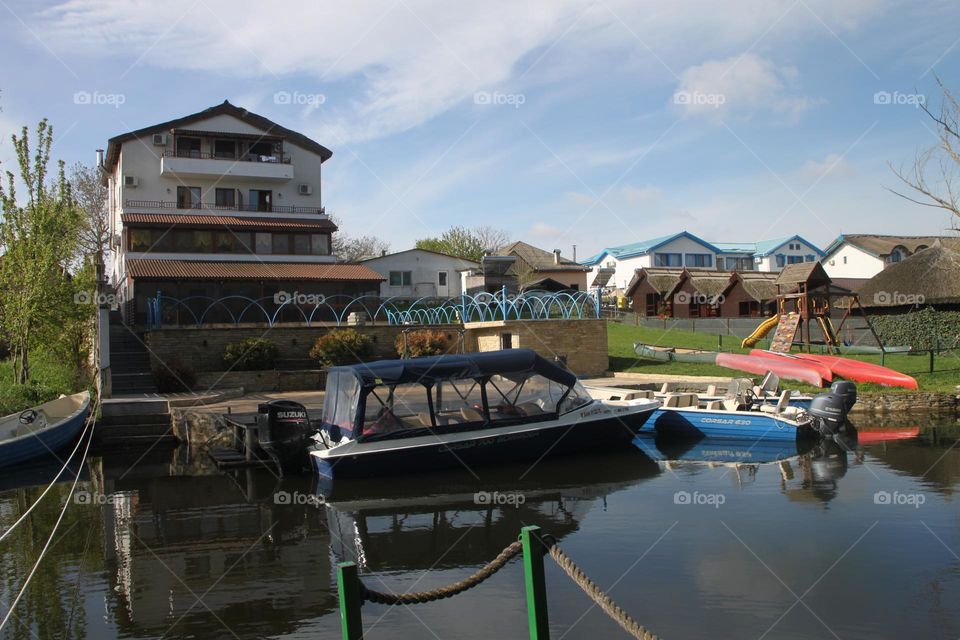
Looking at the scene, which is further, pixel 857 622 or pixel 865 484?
pixel 865 484

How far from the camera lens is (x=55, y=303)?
25281 mm

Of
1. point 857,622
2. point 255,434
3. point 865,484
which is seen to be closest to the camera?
point 857,622

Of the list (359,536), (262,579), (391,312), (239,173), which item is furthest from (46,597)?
(239,173)

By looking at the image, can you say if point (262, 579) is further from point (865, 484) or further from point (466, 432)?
point (865, 484)

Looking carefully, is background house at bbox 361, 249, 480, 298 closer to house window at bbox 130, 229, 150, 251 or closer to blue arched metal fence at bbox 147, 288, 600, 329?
blue arched metal fence at bbox 147, 288, 600, 329

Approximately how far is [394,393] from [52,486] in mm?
7449

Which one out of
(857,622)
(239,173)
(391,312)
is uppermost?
(239,173)

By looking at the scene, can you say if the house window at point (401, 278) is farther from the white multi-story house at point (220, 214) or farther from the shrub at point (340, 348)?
the shrub at point (340, 348)

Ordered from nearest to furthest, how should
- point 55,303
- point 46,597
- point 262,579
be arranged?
1. point 46,597
2. point 262,579
3. point 55,303

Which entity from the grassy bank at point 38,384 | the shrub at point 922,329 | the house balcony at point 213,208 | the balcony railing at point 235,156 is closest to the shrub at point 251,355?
the grassy bank at point 38,384

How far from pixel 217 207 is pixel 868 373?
105 ft

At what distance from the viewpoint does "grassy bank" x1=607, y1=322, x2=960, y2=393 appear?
2630cm

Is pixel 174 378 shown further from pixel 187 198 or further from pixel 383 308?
pixel 187 198

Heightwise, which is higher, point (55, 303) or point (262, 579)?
point (55, 303)
